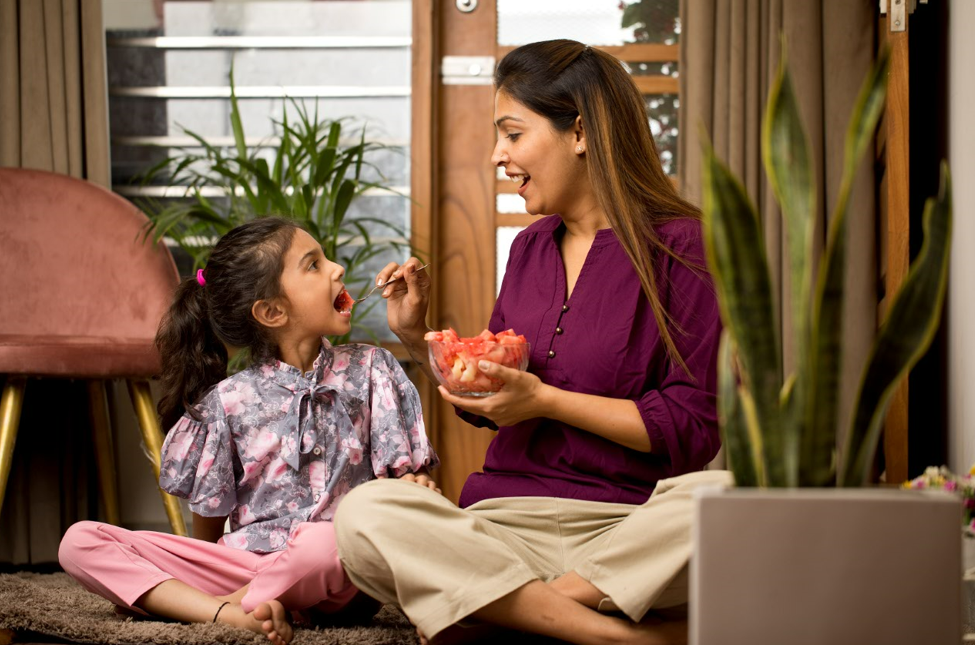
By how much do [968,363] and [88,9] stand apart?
2705 millimetres

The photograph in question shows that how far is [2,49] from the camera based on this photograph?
327cm

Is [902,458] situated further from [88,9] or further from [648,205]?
[88,9]

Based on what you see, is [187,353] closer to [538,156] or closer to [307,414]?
[307,414]

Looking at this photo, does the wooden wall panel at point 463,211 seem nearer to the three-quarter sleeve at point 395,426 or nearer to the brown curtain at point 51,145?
the brown curtain at point 51,145

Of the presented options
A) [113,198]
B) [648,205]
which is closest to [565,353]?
[648,205]

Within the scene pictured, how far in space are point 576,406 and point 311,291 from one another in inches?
26.0

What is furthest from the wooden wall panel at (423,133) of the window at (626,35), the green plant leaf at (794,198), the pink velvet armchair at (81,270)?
the green plant leaf at (794,198)

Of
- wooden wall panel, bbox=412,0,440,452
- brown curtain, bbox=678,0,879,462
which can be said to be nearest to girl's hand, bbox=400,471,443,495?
wooden wall panel, bbox=412,0,440,452

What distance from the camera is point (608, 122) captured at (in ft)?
6.12

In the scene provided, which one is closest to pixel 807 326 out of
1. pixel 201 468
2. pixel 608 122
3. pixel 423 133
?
pixel 608 122

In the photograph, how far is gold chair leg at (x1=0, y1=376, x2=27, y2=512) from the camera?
2.54 metres

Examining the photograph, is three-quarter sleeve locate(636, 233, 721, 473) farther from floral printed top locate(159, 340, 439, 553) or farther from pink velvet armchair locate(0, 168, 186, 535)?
pink velvet armchair locate(0, 168, 186, 535)

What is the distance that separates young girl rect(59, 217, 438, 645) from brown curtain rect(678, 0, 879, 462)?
136 centimetres

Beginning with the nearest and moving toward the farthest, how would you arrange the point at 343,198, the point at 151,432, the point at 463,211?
the point at 151,432 → the point at 343,198 → the point at 463,211
